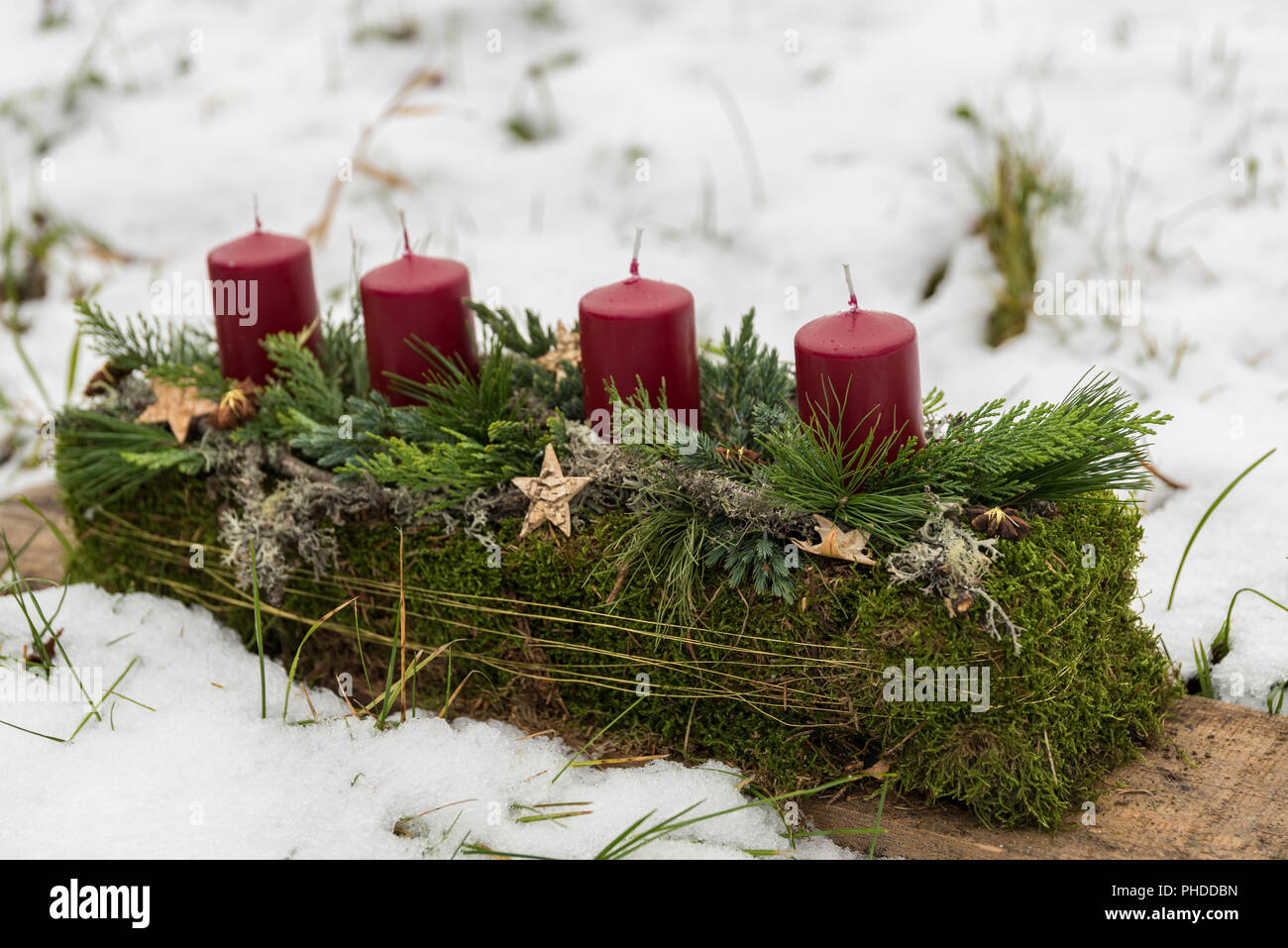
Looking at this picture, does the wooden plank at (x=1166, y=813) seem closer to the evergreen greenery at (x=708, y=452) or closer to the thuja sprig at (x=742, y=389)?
the evergreen greenery at (x=708, y=452)

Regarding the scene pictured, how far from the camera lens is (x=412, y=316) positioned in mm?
2184

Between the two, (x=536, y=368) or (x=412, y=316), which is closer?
(x=412, y=316)

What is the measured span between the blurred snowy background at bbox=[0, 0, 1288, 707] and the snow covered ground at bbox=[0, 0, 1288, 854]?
1 cm

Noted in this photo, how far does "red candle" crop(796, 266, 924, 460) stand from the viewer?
1830 mm

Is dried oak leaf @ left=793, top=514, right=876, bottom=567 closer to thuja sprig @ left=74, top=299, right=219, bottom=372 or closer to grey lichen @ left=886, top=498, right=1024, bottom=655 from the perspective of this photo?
grey lichen @ left=886, top=498, right=1024, bottom=655

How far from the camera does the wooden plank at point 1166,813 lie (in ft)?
5.79

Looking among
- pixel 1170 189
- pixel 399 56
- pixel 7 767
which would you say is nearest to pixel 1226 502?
pixel 1170 189

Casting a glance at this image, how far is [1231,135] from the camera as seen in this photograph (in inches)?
143

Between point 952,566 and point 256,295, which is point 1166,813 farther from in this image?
point 256,295

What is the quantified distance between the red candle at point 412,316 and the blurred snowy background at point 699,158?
49.3 inches

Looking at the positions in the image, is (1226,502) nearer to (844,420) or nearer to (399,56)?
(844,420)

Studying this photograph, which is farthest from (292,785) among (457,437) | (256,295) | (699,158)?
(699,158)

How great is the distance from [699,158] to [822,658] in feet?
8.36

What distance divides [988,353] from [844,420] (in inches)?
59.1
